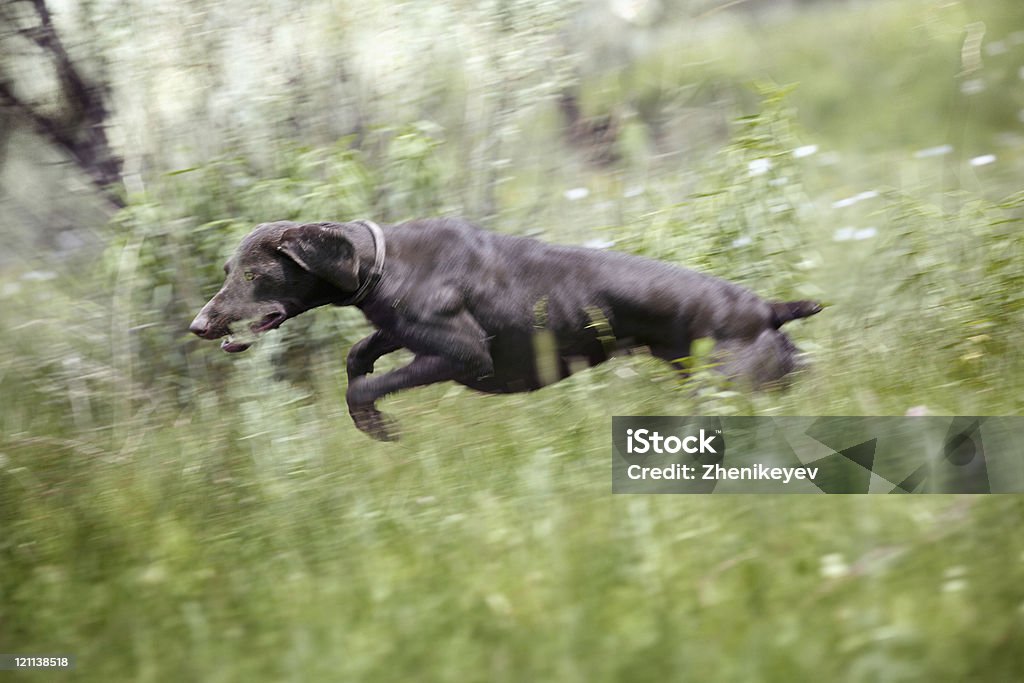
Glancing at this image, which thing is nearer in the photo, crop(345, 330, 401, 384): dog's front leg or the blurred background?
the blurred background

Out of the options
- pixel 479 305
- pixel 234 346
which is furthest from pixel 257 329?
pixel 479 305

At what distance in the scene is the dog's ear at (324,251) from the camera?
3832mm

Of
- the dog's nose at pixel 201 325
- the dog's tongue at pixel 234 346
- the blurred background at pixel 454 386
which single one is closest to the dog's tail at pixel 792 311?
the blurred background at pixel 454 386

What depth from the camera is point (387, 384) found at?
3.94 meters

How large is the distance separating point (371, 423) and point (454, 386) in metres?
0.66

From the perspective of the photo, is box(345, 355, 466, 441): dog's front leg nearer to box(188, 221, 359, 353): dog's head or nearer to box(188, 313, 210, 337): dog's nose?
box(188, 221, 359, 353): dog's head

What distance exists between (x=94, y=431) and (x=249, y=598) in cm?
198

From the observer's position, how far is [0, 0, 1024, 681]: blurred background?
2764 mm

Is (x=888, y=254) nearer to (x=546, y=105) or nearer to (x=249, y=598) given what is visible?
(x=546, y=105)

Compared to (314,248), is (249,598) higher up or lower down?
lower down

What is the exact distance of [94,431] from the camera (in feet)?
15.4

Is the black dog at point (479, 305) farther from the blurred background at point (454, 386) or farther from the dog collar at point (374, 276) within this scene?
the blurred background at point (454, 386)

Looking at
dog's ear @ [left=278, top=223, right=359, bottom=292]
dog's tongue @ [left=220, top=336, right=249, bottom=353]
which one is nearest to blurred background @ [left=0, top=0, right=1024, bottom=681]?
dog's tongue @ [left=220, top=336, right=249, bottom=353]

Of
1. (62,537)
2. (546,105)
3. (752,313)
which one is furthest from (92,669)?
(546,105)
